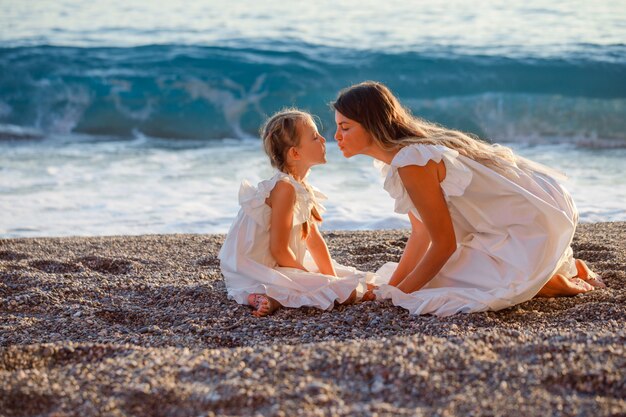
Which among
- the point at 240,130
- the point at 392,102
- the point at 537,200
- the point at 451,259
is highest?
the point at 392,102

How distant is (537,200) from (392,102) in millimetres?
779

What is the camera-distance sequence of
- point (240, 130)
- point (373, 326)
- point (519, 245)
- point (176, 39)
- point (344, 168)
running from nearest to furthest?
point (373, 326), point (519, 245), point (344, 168), point (240, 130), point (176, 39)

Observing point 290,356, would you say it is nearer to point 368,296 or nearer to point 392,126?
point 368,296

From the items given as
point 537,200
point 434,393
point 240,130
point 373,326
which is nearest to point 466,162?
point 537,200

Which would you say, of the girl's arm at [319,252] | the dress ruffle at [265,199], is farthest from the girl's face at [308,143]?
the girl's arm at [319,252]

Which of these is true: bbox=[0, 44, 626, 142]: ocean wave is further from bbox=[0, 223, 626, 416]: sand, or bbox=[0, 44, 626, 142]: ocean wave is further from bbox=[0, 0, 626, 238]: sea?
bbox=[0, 223, 626, 416]: sand

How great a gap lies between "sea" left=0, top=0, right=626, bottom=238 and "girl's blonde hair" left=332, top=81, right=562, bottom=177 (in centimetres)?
233

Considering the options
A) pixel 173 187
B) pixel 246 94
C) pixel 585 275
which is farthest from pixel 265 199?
pixel 246 94

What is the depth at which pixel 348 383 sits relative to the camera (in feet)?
7.58

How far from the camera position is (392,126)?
3652 millimetres

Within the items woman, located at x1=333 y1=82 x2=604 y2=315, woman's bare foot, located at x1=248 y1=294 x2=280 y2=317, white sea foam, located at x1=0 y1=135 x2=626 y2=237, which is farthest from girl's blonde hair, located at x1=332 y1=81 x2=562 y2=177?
white sea foam, located at x1=0 y1=135 x2=626 y2=237

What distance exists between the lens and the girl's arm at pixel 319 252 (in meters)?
3.89

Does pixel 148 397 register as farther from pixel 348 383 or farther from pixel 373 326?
pixel 373 326

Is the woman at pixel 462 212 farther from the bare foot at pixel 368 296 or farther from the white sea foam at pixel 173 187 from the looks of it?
the white sea foam at pixel 173 187
